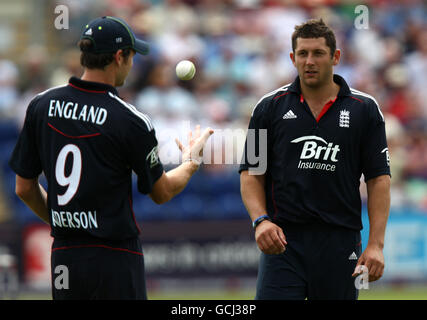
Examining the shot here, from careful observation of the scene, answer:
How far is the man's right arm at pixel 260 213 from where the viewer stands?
5238 mm

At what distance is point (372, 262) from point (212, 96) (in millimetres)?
8693

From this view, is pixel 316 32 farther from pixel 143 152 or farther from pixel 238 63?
pixel 238 63

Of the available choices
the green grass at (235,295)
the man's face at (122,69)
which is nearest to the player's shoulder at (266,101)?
the man's face at (122,69)

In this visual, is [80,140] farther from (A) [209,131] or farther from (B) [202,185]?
(B) [202,185]

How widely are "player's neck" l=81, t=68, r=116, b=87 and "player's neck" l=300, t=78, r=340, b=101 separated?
1.43m

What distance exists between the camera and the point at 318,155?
5.39 metres

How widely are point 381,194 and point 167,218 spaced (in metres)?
6.97

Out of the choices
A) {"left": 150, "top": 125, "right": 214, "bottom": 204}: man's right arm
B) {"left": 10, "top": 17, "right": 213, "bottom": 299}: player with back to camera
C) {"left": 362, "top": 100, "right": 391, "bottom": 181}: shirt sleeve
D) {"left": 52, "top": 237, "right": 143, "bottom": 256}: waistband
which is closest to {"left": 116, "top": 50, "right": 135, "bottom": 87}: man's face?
{"left": 10, "top": 17, "right": 213, "bottom": 299}: player with back to camera

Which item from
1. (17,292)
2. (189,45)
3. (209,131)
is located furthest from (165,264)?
(209,131)

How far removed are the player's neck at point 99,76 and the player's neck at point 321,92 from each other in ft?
4.70

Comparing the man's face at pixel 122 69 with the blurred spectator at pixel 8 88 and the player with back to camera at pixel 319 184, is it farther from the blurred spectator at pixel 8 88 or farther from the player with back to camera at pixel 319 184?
the blurred spectator at pixel 8 88

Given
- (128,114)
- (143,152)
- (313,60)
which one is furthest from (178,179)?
(313,60)

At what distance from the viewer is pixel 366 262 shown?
5164mm
